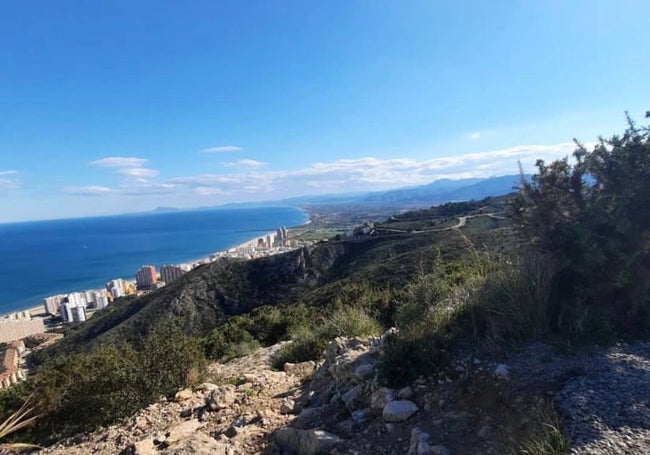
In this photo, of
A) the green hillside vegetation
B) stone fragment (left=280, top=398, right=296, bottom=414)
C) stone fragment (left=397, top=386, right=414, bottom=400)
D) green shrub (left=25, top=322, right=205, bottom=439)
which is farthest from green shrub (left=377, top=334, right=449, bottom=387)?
green shrub (left=25, top=322, right=205, bottom=439)

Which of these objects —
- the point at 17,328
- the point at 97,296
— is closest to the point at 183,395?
the point at 17,328

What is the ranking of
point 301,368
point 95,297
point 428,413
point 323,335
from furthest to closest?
1. point 95,297
2. point 323,335
3. point 301,368
4. point 428,413

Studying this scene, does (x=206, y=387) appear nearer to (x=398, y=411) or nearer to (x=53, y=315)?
(x=398, y=411)

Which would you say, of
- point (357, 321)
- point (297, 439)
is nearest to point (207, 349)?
point (357, 321)

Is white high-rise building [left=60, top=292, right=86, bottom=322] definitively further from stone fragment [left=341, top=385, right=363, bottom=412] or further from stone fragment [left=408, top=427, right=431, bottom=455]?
stone fragment [left=408, top=427, right=431, bottom=455]

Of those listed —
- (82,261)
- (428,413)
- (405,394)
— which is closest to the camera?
(428,413)

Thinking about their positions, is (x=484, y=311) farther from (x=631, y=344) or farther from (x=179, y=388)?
(x=179, y=388)

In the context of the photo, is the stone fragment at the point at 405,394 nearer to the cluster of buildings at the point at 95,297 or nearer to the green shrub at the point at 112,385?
the green shrub at the point at 112,385
